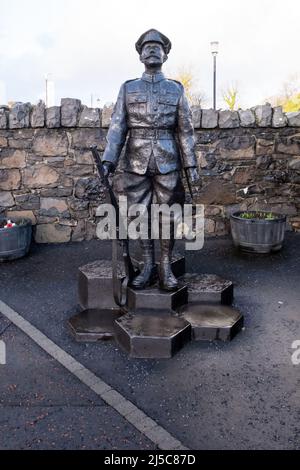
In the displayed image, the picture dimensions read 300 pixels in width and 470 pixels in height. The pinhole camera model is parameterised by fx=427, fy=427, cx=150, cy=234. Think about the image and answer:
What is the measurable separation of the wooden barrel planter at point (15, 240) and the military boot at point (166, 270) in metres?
2.39

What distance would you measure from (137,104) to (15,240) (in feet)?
9.03

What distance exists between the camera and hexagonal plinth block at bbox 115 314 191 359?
321 centimetres

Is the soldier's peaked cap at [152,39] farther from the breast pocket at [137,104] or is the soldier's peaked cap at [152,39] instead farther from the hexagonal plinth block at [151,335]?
the hexagonal plinth block at [151,335]

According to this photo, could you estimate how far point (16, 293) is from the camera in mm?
4531

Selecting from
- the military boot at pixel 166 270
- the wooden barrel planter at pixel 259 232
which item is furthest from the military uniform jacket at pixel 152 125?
the wooden barrel planter at pixel 259 232

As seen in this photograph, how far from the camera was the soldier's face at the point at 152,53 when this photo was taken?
11.6 feet

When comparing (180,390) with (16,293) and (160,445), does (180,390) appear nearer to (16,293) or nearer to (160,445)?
(160,445)

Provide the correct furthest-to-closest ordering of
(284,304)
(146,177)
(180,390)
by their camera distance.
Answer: (284,304), (146,177), (180,390)

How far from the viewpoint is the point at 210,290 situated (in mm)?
3934

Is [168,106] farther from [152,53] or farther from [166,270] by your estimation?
[166,270]

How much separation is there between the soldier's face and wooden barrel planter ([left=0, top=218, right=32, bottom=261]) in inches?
112

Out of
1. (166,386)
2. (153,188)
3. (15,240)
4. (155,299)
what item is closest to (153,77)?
(153,188)

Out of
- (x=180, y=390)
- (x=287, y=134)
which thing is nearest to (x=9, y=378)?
(x=180, y=390)

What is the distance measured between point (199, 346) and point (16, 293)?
84.8 inches
